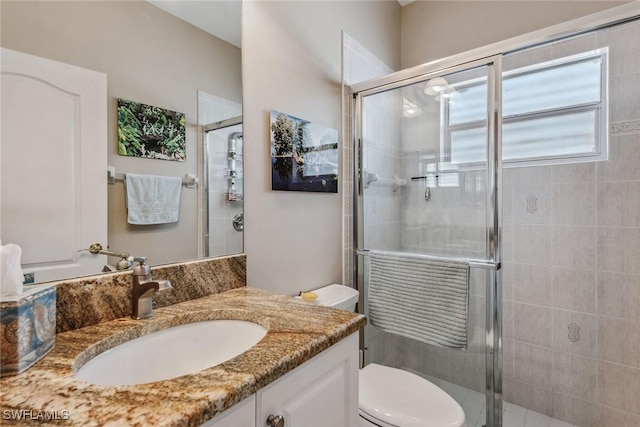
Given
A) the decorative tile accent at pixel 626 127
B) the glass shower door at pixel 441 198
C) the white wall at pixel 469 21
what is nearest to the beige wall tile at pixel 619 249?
the decorative tile accent at pixel 626 127

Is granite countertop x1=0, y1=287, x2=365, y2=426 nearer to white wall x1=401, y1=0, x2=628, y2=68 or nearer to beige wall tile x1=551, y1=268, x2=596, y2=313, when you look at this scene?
beige wall tile x1=551, y1=268, x2=596, y2=313

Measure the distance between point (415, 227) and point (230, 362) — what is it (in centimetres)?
133

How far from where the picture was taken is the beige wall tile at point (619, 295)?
1.67m

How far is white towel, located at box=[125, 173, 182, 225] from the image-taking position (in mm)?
964

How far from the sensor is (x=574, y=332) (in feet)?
6.02

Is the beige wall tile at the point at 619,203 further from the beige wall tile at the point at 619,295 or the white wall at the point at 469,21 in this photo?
the white wall at the point at 469,21

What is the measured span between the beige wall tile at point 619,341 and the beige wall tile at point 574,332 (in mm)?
33

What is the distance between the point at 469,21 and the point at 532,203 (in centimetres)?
130

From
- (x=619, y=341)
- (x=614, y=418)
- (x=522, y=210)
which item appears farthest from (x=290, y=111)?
(x=614, y=418)

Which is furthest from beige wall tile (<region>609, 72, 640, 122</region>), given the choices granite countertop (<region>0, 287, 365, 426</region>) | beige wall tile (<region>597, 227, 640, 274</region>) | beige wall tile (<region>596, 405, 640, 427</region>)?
granite countertop (<region>0, 287, 365, 426</region>)

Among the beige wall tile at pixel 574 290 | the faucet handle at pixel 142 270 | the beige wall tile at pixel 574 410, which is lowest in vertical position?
the beige wall tile at pixel 574 410

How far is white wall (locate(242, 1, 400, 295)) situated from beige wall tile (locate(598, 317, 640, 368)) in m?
1.47

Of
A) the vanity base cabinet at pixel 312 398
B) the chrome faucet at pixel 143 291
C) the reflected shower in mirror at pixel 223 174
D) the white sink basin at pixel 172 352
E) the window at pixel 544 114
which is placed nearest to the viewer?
the vanity base cabinet at pixel 312 398

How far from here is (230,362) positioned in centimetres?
65
